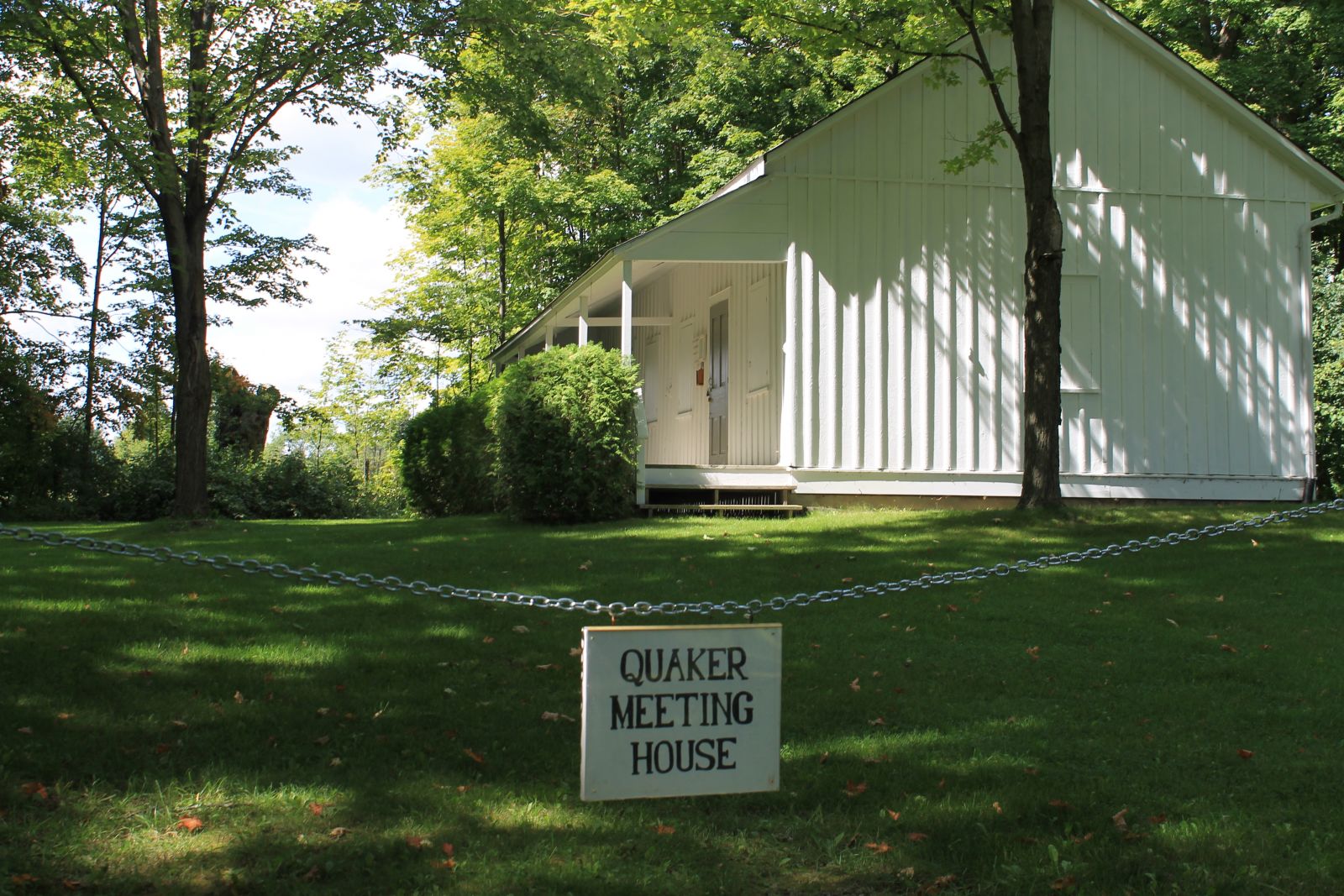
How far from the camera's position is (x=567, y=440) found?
506 inches

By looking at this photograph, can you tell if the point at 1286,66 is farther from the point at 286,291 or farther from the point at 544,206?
the point at 286,291

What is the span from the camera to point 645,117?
30.6 metres

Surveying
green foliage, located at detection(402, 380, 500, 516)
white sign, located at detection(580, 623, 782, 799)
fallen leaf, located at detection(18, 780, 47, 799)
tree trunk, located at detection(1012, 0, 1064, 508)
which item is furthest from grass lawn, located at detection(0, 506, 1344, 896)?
green foliage, located at detection(402, 380, 500, 516)

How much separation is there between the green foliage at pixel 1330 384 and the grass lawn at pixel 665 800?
45.3ft

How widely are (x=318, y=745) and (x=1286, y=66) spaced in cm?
2648

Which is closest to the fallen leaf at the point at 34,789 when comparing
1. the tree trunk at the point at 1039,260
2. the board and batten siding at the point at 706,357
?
the tree trunk at the point at 1039,260

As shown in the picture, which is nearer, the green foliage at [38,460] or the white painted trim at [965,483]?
the white painted trim at [965,483]

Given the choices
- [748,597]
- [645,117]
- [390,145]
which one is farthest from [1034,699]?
[645,117]

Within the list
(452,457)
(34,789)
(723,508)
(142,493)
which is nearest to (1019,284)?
(723,508)

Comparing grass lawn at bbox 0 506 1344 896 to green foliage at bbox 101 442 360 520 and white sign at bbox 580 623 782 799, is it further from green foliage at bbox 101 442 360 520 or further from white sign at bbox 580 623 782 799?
green foliage at bbox 101 442 360 520

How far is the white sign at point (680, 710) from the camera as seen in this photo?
382 cm

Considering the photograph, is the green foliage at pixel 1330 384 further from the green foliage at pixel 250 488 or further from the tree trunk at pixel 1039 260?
the green foliage at pixel 250 488

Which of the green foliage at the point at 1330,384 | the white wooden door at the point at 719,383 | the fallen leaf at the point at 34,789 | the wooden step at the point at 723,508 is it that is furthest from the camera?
the green foliage at the point at 1330,384

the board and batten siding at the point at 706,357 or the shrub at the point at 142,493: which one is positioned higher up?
the board and batten siding at the point at 706,357
